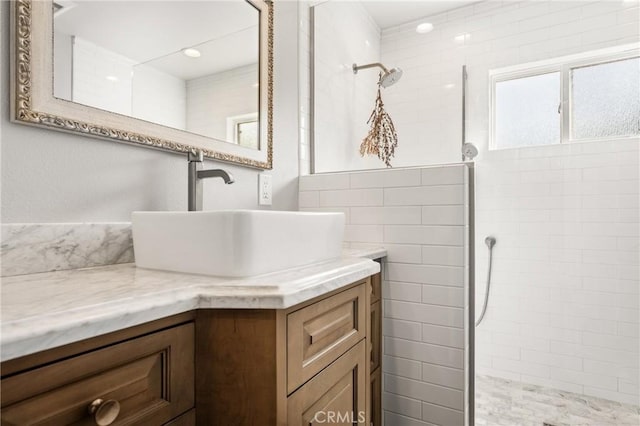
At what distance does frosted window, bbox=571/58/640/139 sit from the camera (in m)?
1.78

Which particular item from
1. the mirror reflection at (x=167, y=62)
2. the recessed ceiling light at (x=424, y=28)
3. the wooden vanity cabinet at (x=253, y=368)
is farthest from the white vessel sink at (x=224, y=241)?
the recessed ceiling light at (x=424, y=28)

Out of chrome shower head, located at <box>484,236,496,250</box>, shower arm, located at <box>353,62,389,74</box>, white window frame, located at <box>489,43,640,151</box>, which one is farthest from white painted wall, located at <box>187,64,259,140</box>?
chrome shower head, located at <box>484,236,496,250</box>

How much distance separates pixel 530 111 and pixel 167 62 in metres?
1.78

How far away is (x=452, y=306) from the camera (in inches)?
48.8

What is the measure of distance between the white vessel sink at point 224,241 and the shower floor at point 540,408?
58.6 inches

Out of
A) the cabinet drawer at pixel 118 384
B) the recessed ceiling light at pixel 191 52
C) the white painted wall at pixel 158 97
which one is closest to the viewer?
the cabinet drawer at pixel 118 384

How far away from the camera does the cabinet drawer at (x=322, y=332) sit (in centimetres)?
64

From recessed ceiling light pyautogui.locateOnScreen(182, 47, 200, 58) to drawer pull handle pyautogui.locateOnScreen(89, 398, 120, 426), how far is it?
38.0 inches

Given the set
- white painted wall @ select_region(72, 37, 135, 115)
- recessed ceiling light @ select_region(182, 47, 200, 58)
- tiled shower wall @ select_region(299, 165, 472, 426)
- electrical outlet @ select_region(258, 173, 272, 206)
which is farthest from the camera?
electrical outlet @ select_region(258, 173, 272, 206)

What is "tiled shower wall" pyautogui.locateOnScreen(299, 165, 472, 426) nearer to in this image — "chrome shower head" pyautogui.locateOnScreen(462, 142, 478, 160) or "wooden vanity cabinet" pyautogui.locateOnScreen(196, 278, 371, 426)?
"chrome shower head" pyautogui.locateOnScreen(462, 142, 478, 160)

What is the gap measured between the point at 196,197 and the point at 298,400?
1.95 ft

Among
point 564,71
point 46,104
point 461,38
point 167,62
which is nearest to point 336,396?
point 46,104

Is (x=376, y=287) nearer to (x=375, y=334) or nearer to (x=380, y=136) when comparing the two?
(x=375, y=334)

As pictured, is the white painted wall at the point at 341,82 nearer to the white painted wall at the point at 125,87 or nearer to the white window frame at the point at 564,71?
the white window frame at the point at 564,71
